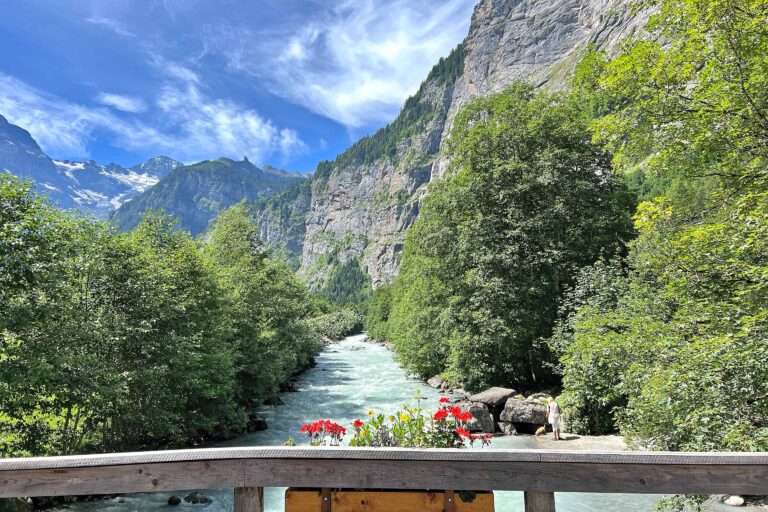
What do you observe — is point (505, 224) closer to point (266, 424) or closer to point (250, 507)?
point (266, 424)

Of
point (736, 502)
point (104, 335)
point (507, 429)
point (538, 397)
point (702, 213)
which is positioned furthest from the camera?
point (538, 397)

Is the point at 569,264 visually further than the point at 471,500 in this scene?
Yes

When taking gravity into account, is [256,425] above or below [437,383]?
above

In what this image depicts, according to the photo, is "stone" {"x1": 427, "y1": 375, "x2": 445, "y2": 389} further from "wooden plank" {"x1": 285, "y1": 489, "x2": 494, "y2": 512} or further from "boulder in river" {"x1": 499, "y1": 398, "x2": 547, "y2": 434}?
"wooden plank" {"x1": 285, "y1": 489, "x2": 494, "y2": 512}

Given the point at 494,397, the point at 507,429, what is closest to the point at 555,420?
the point at 507,429

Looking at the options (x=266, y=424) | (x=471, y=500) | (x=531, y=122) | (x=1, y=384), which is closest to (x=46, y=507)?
(x=1, y=384)

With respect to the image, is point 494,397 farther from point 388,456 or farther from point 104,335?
point 388,456

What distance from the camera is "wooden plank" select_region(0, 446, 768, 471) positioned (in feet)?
9.32

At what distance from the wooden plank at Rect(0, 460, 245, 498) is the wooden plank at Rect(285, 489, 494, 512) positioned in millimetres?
469

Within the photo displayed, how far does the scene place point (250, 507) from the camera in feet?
9.93

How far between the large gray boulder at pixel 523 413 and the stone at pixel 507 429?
187 millimetres

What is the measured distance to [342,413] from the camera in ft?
81.0

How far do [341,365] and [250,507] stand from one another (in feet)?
161

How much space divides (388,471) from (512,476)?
0.83 metres
